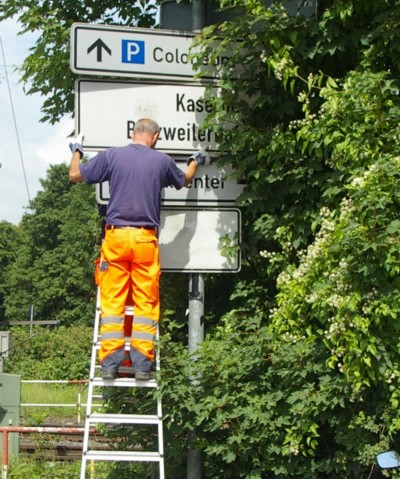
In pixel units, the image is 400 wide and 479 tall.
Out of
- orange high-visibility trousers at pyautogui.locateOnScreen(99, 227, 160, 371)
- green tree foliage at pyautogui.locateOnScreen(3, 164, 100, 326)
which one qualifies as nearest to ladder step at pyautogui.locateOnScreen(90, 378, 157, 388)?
orange high-visibility trousers at pyautogui.locateOnScreen(99, 227, 160, 371)

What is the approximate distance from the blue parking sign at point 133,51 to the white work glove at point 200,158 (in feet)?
2.72

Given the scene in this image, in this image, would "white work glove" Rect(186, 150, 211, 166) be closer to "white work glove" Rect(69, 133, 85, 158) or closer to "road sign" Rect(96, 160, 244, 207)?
"road sign" Rect(96, 160, 244, 207)

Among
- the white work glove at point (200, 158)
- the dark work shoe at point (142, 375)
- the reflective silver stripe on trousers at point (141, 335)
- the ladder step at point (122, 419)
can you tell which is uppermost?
the white work glove at point (200, 158)

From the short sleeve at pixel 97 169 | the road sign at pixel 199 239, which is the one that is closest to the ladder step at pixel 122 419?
the road sign at pixel 199 239

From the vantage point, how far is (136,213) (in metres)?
6.42

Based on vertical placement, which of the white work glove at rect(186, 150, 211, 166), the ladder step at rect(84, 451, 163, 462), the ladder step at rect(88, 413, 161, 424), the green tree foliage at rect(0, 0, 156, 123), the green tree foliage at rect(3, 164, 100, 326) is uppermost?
the green tree foliage at rect(3, 164, 100, 326)

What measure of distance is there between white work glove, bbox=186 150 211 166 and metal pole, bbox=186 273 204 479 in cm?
95

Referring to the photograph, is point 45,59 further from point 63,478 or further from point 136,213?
point 63,478

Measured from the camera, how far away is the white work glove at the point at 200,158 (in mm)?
6852

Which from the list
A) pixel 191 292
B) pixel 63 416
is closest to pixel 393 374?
pixel 191 292

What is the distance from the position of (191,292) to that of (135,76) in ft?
5.65

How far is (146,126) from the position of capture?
21.8 ft

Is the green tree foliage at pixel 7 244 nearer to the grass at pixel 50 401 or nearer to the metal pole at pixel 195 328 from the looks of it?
the grass at pixel 50 401

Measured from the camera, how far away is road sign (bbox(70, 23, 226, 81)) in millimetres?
6754
